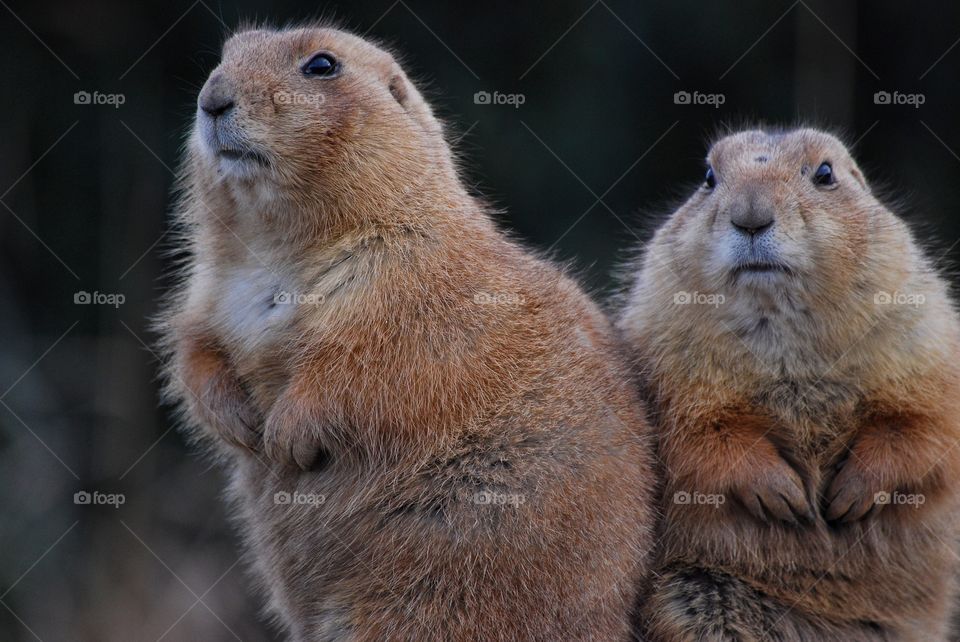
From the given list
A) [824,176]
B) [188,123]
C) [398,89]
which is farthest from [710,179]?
[188,123]

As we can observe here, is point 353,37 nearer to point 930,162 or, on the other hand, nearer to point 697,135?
point 697,135

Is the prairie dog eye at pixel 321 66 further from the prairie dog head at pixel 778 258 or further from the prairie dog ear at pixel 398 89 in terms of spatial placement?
the prairie dog head at pixel 778 258

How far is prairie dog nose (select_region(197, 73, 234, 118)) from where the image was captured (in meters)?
3.74

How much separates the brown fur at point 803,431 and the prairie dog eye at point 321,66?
4.90 ft

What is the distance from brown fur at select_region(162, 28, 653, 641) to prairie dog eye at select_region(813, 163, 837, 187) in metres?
1.17

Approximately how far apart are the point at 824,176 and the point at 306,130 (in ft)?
6.71

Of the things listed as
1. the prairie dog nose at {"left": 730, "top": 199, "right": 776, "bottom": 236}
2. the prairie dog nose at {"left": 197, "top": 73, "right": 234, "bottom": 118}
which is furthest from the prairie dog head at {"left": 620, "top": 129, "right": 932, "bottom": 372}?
the prairie dog nose at {"left": 197, "top": 73, "right": 234, "bottom": 118}

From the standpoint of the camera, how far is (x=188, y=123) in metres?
8.64

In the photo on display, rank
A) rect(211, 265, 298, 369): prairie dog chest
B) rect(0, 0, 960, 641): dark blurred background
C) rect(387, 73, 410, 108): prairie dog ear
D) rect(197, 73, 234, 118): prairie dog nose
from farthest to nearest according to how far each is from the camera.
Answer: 1. rect(0, 0, 960, 641): dark blurred background
2. rect(387, 73, 410, 108): prairie dog ear
3. rect(211, 265, 298, 369): prairie dog chest
4. rect(197, 73, 234, 118): prairie dog nose

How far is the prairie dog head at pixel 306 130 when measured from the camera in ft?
12.4

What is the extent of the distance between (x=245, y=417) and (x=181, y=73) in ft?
19.2

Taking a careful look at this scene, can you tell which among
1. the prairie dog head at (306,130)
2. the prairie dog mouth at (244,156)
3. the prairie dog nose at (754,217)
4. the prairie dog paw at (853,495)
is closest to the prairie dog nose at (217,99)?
the prairie dog head at (306,130)

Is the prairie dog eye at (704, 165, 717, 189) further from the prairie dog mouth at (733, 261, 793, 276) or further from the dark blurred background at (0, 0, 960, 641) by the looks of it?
the dark blurred background at (0, 0, 960, 641)

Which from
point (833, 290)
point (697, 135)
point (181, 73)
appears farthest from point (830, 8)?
point (833, 290)
